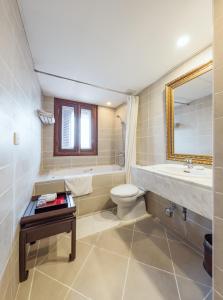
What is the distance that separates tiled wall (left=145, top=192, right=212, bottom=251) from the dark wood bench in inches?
52.1

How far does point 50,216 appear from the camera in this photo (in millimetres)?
1315

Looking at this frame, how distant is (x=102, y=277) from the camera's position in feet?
3.99

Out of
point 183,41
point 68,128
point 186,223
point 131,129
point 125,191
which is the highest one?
point 183,41

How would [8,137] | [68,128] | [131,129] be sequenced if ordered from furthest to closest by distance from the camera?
1. [68,128]
2. [131,129]
3. [8,137]

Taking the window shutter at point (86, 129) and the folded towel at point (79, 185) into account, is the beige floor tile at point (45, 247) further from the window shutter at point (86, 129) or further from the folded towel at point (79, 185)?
the window shutter at point (86, 129)

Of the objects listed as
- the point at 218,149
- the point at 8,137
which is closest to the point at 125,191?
the point at 218,149

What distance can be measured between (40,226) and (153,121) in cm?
208

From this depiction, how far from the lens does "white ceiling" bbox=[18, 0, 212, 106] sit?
1.12 meters

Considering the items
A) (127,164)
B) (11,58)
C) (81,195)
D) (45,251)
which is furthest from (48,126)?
(45,251)

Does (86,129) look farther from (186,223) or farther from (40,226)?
(186,223)

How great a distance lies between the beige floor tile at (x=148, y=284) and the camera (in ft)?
3.48

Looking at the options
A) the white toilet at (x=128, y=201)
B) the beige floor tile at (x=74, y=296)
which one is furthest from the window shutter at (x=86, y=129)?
the beige floor tile at (x=74, y=296)

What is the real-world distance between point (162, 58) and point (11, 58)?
160 centimetres

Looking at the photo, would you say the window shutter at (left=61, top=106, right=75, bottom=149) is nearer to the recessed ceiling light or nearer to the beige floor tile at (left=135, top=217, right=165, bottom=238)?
the beige floor tile at (left=135, top=217, right=165, bottom=238)
